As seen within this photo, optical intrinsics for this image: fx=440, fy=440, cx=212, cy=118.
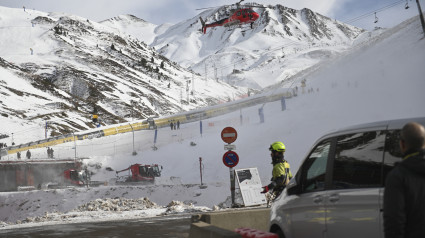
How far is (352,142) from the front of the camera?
435 centimetres

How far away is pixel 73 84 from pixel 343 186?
431ft

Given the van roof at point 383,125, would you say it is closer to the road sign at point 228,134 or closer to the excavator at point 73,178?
the road sign at point 228,134

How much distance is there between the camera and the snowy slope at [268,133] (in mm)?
25234

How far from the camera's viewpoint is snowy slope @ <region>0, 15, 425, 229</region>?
82.8 feet

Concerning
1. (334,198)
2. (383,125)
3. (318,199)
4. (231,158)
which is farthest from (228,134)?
(383,125)

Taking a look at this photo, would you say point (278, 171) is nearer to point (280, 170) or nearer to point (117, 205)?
point (280, 170)

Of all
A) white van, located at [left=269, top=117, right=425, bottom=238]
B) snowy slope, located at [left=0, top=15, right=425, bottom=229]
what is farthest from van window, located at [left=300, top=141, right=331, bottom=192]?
snowy slope, located at [left=0, top=15, right=425, bottom=229]

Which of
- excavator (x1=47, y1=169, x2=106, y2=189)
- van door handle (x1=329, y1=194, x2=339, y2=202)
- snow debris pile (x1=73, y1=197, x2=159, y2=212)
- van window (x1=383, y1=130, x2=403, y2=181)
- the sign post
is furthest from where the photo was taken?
excavator (x1=47, y1=169, x2=106, y2=189)

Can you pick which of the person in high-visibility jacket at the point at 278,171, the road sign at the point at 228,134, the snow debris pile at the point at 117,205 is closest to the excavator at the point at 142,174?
the snow debris pile at the point at 117,205

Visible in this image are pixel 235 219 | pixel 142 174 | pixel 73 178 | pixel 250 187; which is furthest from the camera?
pixel 73 178

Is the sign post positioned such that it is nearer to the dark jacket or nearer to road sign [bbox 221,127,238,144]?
road sign [bbox 221,127,238,144]

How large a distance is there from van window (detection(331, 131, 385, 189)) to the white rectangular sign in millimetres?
8211

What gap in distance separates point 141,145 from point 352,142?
139 ft

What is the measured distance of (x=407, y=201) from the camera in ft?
10.1
